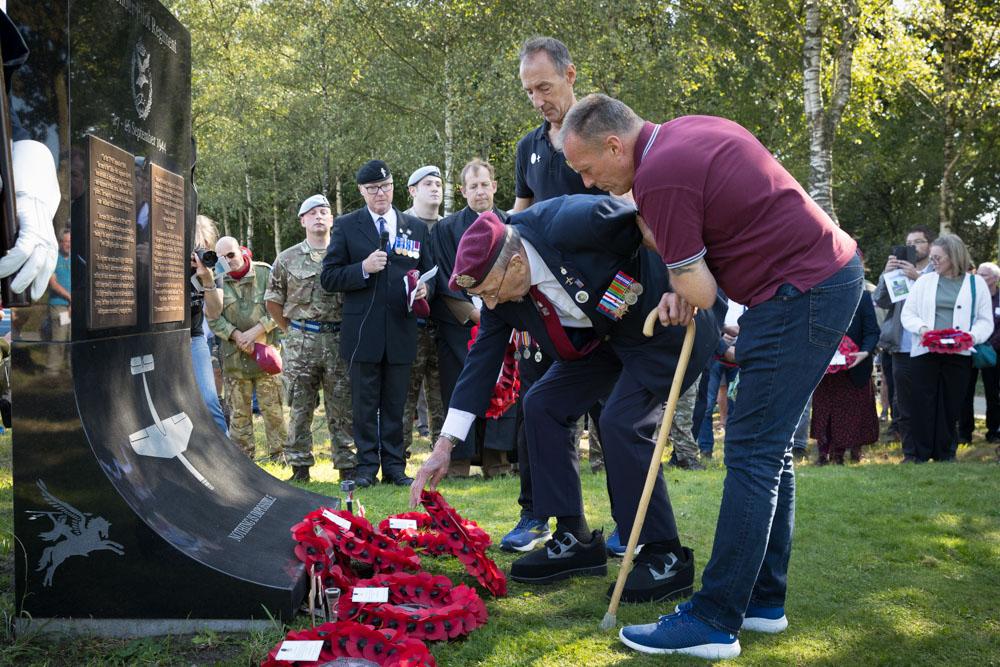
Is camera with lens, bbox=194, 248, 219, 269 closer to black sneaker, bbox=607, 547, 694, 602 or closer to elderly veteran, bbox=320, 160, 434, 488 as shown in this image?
elderly veteran, bbox=320, 160, 434, 488

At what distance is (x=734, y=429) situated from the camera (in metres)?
3.20

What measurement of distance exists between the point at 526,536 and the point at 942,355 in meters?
5.50

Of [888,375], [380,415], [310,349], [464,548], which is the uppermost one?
[310,349]

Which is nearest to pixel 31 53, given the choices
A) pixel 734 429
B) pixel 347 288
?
pixel 734 429

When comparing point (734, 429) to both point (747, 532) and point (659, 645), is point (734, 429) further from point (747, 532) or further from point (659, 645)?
point (659, 645)

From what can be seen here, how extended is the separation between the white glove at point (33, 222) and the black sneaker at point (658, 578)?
2528 millimetres

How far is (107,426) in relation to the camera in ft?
11.5

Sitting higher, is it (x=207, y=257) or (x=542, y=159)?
(x=542, y=159)

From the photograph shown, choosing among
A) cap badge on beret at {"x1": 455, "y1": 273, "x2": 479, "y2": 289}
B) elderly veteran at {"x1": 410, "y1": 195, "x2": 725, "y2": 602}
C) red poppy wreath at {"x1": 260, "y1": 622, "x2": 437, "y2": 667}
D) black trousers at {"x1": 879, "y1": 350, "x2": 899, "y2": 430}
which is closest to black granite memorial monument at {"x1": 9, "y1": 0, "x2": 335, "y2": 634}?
red poppy wreath at {"x1": 260, "y1": 622, "x2": 437, "y2": 667}

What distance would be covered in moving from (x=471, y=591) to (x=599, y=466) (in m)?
4.08

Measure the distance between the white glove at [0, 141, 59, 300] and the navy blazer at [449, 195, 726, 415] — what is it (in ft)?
5.94

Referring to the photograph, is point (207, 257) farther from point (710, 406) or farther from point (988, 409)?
point (988, 409)

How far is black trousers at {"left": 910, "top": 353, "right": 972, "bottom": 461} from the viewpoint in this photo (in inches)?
327

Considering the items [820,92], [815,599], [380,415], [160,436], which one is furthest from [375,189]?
[820,92]
